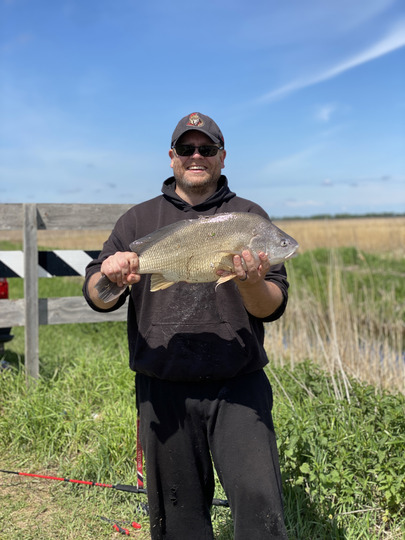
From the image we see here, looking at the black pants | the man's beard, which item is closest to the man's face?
the man's beard

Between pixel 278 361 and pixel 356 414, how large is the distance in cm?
224

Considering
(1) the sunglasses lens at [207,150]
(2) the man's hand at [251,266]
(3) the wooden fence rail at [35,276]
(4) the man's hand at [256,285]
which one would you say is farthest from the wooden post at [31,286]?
(2) the man's hand at [251,266]

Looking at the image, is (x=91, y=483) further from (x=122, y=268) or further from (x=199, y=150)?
(x=199, y=150)

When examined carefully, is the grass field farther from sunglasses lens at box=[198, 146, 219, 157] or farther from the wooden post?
sunglasses lens at box=[198, 146, 219, 157]

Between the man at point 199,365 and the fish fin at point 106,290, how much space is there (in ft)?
0.15

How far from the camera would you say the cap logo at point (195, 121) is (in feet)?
9.31

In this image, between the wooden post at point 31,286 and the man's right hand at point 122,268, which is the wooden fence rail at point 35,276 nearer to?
the wooden post at point 31,286

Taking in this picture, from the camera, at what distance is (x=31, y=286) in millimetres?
5414

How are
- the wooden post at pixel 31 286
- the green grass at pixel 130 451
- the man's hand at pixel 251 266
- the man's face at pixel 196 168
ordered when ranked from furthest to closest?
the wooden post at pixel 31 286 → the green grass at pixel 130 451 → the man's face at pixel 196 168 → the man's hand at pixel 251 266

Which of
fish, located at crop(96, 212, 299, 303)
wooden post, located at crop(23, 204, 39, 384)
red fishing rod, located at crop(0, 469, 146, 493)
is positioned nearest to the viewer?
fish, located at crop(96, 212, 299, 303)

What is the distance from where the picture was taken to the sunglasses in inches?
111

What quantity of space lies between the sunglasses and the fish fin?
810mm

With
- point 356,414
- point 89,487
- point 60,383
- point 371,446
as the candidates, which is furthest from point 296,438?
point 60,383

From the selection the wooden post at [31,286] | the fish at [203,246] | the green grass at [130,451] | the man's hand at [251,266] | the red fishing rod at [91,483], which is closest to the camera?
the man's hand at [251,266]
